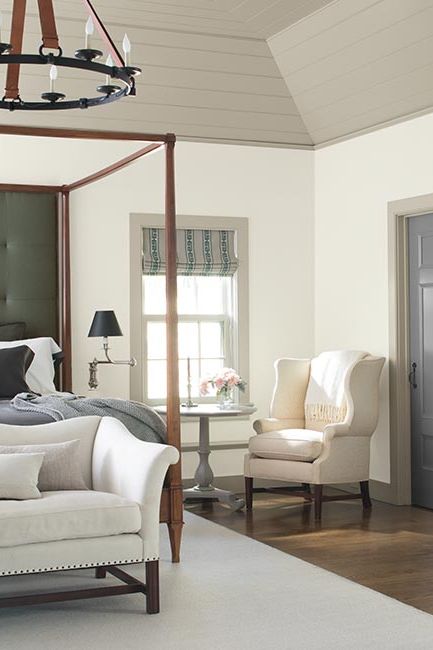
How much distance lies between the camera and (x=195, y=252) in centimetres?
814

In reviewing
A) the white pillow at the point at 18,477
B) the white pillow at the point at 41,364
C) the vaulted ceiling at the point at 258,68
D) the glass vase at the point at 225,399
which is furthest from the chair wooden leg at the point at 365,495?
the white pillow at the point at 18,477

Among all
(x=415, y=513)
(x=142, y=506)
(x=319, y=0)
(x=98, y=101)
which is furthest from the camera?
(x=415, y=513)

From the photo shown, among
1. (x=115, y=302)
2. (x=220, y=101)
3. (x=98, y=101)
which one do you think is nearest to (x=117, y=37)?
(x=220, y=101)

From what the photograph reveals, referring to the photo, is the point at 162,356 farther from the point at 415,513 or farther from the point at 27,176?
the point at 415,513

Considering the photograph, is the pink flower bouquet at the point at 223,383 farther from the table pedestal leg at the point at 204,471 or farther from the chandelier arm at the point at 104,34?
the chandelier arm at the point at 104,34

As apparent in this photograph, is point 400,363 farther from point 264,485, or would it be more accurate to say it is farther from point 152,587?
point 152,587

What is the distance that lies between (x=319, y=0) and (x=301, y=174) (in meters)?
2.08

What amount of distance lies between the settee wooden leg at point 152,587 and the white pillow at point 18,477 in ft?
1.97

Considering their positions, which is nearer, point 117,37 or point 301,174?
point 117,37

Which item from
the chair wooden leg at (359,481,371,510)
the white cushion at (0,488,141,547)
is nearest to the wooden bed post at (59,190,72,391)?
the chair wooden leg at (359,481,371,510)

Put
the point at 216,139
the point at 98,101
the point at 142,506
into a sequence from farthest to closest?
1. the point at 216,139
2. the point at 142,506
3. the point at 98,101

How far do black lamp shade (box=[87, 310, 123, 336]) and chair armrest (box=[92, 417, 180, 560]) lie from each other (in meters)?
2.08

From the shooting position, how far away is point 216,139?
816 cm

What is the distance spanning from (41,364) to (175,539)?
2112 mm
